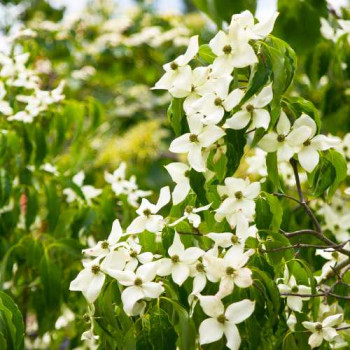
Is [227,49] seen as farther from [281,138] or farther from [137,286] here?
[137,286]

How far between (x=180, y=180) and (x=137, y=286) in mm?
285

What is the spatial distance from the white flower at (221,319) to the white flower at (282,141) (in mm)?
325

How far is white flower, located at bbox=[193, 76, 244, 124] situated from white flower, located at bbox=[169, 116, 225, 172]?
0.07 feet

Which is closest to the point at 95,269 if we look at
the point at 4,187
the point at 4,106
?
the point at 4,187

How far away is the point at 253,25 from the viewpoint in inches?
57.1

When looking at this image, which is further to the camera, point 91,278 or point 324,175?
point 324,175

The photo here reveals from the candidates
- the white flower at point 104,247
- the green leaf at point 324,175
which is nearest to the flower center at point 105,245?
the white flower at point 104,247

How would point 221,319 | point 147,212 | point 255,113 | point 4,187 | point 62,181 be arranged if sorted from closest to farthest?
point 221,319 < point 255,113 < point 147,212 < point 4,187 < point 62,181

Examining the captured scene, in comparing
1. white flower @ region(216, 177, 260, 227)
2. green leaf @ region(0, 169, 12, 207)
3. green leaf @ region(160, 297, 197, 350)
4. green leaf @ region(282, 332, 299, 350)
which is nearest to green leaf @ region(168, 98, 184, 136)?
white flower @ region(216, 177, 260, 227)

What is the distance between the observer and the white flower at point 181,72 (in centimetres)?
147

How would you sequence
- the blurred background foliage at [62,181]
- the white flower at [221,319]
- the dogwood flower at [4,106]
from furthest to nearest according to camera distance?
the dogwood flower at [4,106]
the blurred background foliage at [62,181]
the white flower at [221,319]

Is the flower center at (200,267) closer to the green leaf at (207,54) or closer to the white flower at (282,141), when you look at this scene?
the white flower at (282,141)

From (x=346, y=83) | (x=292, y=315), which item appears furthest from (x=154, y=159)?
(x=292, y=315)

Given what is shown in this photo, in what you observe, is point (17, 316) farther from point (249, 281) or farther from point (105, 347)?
point (249, 281)
